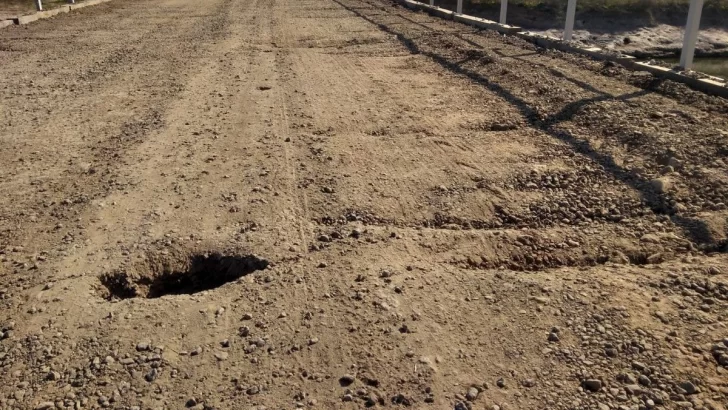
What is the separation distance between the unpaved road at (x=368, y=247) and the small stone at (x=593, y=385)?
0.11 ft

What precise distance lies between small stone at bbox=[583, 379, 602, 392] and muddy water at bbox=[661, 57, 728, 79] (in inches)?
613

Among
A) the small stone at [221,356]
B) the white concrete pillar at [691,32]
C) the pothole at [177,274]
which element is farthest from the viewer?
the white concrete pillar at [691,32]

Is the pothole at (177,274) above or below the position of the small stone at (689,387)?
below

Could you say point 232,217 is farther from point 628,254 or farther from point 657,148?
point 657,148

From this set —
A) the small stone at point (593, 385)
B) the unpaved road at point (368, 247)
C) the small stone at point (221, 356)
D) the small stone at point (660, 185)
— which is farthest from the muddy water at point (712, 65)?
the small stone at point (221, 356)

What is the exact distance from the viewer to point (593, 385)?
3002 millimetres

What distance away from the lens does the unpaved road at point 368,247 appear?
314cm

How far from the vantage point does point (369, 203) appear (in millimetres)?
5074

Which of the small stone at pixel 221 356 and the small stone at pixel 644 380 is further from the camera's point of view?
the small stone at pixel 221 356

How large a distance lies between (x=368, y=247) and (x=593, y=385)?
186cm

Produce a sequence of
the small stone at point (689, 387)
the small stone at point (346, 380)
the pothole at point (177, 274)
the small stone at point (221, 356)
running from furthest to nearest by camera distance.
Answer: the pothole at point (177, 274)
the small stone at point (221, 356)
the small stone at point (346, 380)
the small stone at point (689, 387)

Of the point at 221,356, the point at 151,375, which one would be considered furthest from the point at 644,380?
the point at 151,375

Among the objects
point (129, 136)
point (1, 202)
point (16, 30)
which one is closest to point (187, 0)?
point (16, 30)

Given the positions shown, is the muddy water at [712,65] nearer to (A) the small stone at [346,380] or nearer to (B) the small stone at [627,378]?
(B) the small stone at [627,378]
